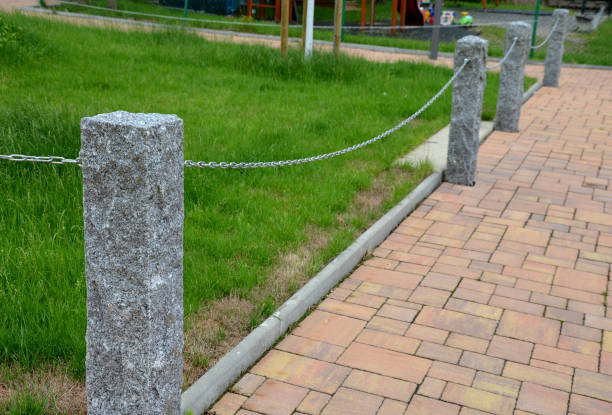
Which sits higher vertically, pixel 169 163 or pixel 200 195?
pixel 169 163

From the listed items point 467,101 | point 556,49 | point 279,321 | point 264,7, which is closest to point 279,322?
point 279,321

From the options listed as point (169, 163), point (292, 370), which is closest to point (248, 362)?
point (292, 370)

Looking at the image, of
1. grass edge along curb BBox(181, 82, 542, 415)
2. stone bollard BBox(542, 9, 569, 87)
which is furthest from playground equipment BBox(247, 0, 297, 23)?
grass edge along curb BBox(181, 82, 542, 415)

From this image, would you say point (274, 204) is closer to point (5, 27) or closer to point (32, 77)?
point (32, 77)

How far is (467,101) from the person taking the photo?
6598 mm

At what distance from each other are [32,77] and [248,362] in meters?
6.99

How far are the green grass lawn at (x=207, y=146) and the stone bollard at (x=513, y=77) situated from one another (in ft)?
2.25

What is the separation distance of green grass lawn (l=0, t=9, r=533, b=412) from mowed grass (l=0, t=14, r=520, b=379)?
0.01 metres

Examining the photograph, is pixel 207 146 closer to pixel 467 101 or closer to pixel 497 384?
pixel 467 101

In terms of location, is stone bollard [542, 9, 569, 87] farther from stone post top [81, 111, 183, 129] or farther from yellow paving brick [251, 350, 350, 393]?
stone post top [81, 111, 183, 129]

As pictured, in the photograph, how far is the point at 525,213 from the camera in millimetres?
6113

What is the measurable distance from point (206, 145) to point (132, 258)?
13.9 feet

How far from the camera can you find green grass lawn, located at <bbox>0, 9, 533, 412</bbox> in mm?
3922

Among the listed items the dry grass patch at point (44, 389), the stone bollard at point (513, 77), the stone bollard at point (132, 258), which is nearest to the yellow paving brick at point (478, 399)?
the stone bollard at point (132, 258)
